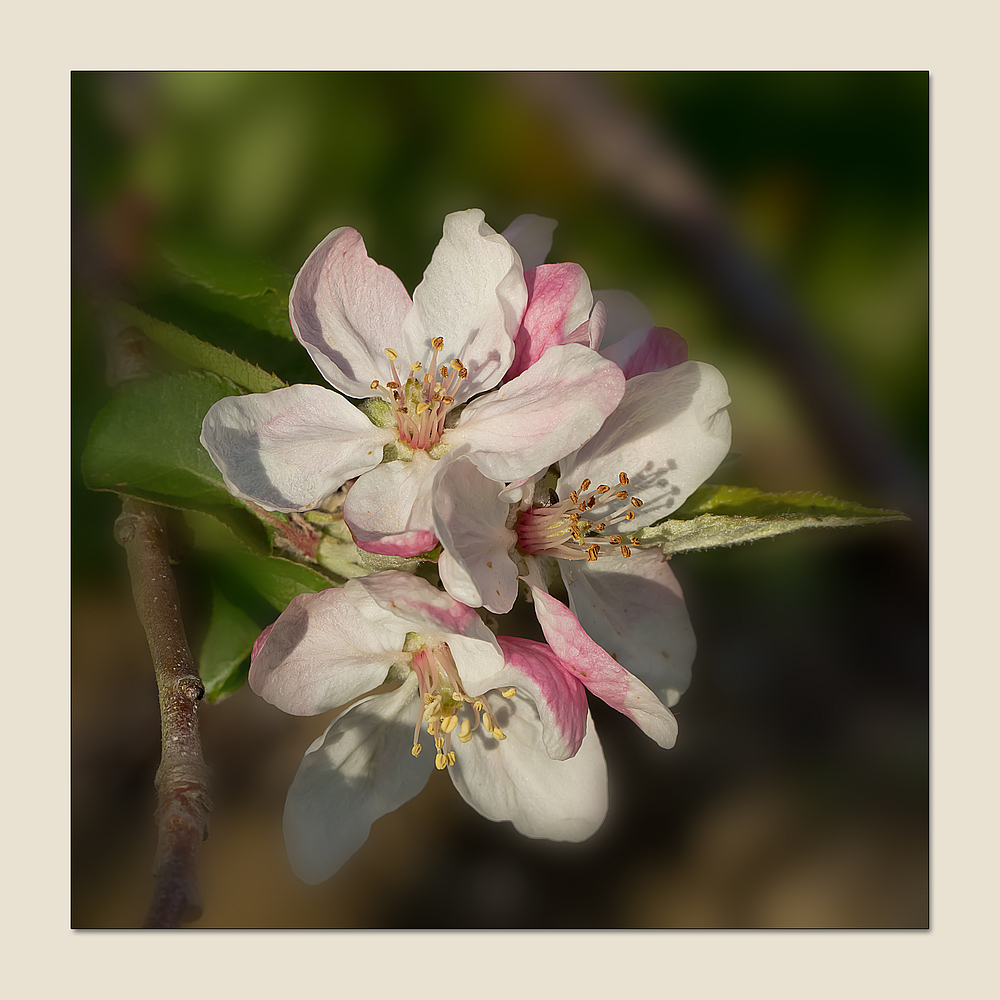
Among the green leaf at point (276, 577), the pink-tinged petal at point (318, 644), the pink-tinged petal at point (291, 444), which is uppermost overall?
the pink-tinged petal at point (291, 444)

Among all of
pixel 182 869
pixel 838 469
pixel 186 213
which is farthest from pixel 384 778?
pixel 838 469

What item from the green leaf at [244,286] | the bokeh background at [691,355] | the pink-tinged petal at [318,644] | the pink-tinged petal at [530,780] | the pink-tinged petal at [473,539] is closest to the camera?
the pink-tinged petal at [473,539]

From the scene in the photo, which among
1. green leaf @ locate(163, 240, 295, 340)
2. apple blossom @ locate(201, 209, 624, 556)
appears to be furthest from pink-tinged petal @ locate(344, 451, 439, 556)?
green leaf @ locate(163, 240, 295, 340)

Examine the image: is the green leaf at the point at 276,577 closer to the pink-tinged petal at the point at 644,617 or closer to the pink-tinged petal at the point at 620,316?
the pink-tinged petal at the point at 644,617

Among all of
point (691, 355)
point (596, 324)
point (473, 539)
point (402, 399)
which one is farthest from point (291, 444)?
point (691, 355)

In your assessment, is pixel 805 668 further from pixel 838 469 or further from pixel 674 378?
pixel 674 378

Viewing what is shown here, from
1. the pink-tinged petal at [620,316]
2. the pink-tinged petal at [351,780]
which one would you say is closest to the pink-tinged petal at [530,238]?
the pink-tinged petal at [620,316]

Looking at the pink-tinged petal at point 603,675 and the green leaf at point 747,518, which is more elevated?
the green leaf at point 747,518
